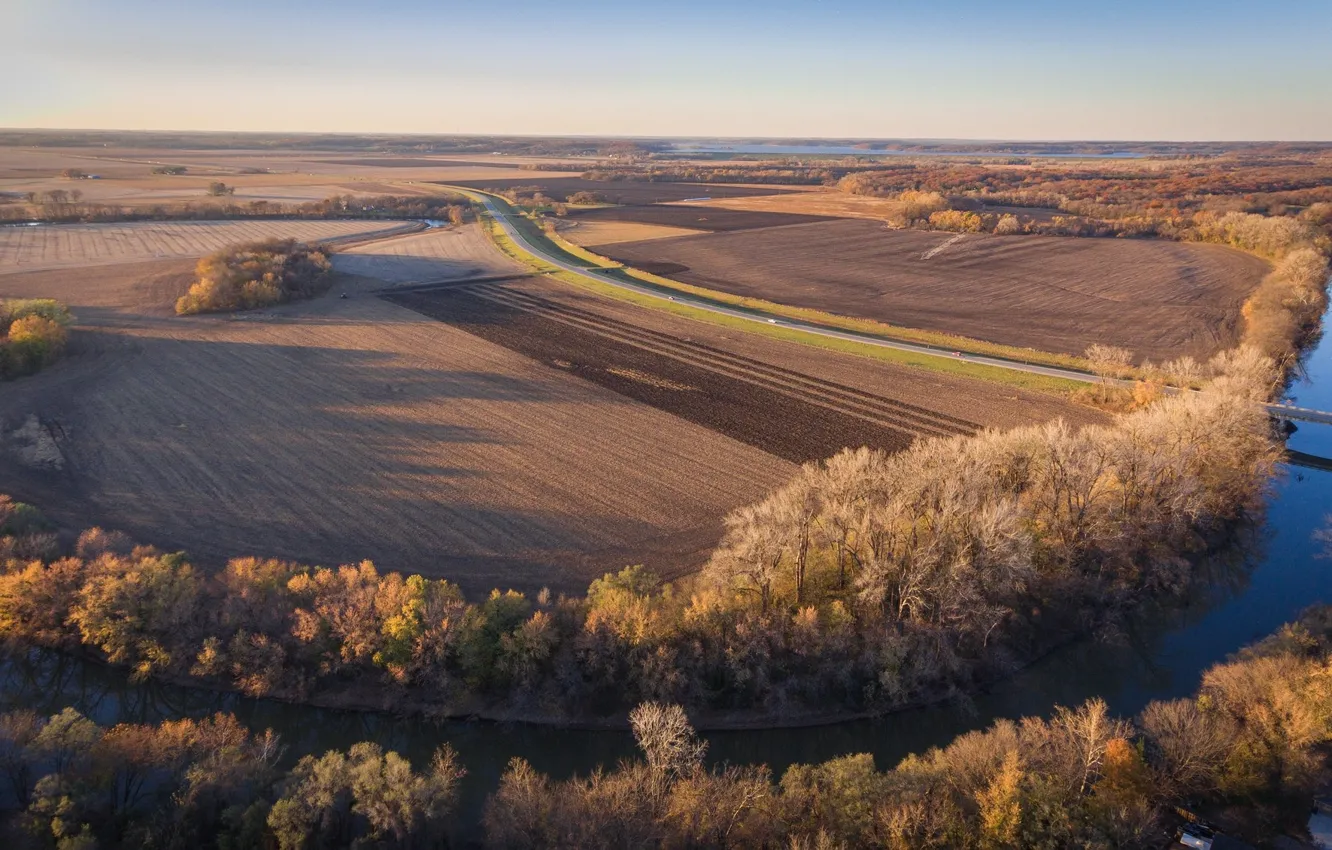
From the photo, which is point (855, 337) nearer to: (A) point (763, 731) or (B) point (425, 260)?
(A) point (763, 731)

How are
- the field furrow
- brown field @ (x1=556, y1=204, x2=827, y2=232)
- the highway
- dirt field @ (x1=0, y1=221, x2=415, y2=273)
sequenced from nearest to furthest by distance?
the field furrow → the highway → dirt field @ (x1=0, y1=221, x2=415, y2=273) → brown field @ (x1=556, y1=204, x2=827, y2=232)

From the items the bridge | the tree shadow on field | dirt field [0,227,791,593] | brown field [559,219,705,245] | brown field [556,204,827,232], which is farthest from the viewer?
brown field [556,204,827,232]

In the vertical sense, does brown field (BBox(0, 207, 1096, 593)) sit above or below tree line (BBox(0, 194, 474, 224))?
below

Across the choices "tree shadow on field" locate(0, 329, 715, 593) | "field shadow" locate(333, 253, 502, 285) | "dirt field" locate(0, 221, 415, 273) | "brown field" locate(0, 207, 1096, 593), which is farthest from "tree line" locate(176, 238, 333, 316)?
"dirt field" locate(0, 221, 415, 273)

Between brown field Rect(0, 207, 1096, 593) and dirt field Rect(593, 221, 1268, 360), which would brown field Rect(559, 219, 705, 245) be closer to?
dirt field Rect(593, 221, 1268, 360)

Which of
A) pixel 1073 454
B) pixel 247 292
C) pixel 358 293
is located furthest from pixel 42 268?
pixel 1073 454

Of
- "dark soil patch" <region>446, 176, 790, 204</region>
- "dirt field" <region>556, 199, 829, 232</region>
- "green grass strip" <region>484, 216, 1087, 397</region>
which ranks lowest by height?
"green grass strip" <region>484, 216, 1087, 397</region>

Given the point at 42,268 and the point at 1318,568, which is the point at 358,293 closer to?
the point at 42,268
